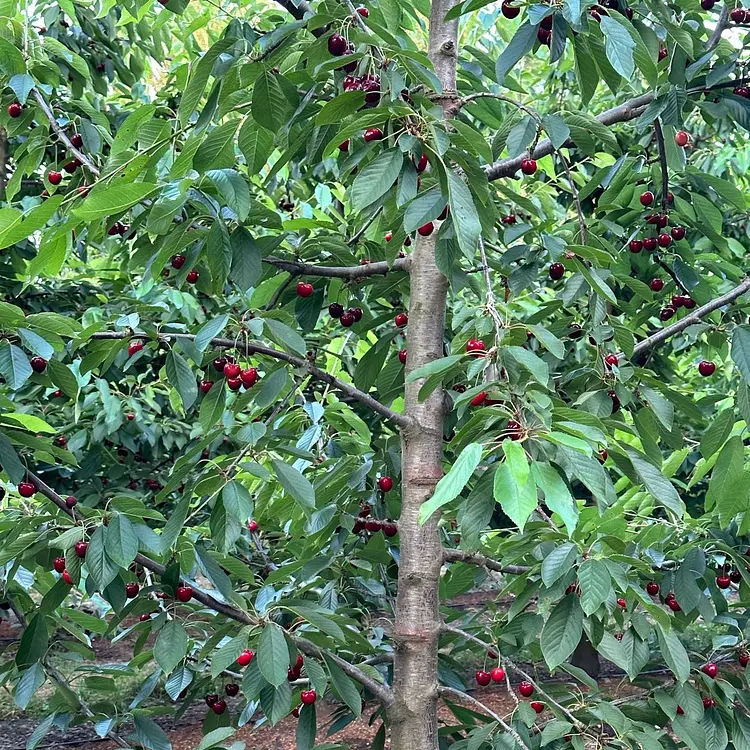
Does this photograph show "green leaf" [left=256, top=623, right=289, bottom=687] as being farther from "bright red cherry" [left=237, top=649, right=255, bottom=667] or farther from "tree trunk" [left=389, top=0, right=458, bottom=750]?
"tree trunk" [left=389, top=0, right=458, bottom=750]

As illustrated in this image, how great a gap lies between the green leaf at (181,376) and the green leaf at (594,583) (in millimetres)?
881

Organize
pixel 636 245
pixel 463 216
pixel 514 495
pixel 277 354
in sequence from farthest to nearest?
pixel 636 245, pixel 277 354, pixel 463 216, pixel 514 495

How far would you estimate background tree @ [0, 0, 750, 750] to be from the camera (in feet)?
4.46

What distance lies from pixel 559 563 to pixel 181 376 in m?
0.88

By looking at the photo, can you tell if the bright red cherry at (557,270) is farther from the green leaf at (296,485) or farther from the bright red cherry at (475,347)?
the green leaf at (296,485)

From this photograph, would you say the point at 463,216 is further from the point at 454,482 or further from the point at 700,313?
the point at 700,313

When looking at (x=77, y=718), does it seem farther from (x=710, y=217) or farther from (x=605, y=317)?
(x=710, y=217)

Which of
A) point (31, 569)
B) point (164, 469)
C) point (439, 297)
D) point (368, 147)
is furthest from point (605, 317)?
point (164, 469)

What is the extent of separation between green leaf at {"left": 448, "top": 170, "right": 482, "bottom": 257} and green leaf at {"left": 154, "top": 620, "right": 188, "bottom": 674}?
0.99m

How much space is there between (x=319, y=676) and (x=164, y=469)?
3.41m

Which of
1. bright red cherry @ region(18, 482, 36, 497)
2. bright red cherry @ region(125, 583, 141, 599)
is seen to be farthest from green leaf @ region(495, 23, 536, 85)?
bright red cherry @ region(125, 583, 141, 599)

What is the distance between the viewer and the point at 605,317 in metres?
1.82

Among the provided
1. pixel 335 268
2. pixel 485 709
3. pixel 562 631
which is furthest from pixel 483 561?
pixel 335 268

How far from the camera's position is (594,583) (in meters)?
1.30
